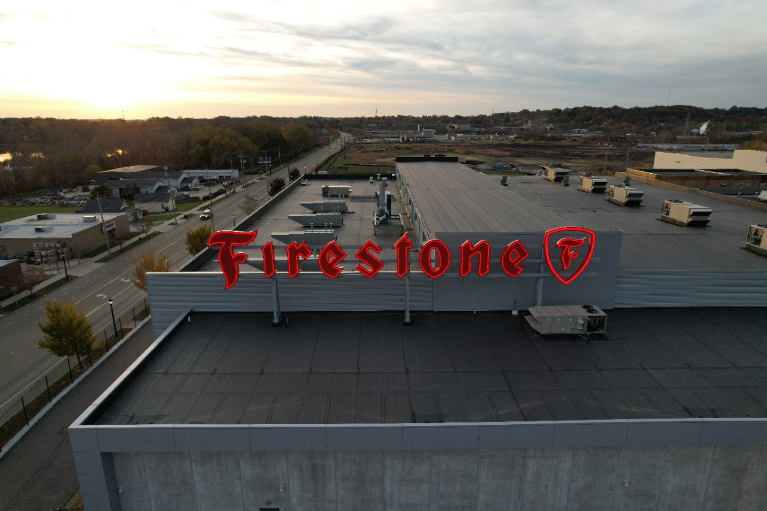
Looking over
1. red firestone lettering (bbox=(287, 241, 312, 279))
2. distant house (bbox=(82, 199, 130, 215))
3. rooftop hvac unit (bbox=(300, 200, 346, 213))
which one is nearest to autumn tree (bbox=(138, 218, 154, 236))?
distant house (bbox=(82, 199, 130, 215))

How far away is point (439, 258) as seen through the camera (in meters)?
21.4

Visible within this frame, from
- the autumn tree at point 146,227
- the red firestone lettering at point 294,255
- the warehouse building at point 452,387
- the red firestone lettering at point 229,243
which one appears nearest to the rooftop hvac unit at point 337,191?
the warehouse building at point 452,387

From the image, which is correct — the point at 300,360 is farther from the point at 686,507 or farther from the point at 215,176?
the point at 215,176

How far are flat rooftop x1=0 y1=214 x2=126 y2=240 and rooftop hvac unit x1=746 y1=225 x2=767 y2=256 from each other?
253 feet

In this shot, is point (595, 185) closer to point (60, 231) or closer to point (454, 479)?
point (454, 479)

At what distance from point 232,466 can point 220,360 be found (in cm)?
553

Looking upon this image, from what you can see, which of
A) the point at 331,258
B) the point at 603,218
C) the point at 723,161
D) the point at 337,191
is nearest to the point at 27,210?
the point at 337,191

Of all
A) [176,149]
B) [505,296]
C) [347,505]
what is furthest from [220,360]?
[176,149]

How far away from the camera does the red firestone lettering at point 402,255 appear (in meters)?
20.9

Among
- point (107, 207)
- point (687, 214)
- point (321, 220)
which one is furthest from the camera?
point (107, 207)

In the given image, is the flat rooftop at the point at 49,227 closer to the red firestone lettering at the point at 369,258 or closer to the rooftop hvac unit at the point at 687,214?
the red firestone lettering at the point at 369,258

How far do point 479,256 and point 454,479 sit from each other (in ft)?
34.1

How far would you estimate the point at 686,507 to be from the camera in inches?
647

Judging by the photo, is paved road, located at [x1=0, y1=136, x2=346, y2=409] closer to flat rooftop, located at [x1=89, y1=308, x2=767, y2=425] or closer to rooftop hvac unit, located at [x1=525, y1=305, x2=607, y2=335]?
flat rooftop, located at [x1=89, y1=308, x2=767, y2=425]
